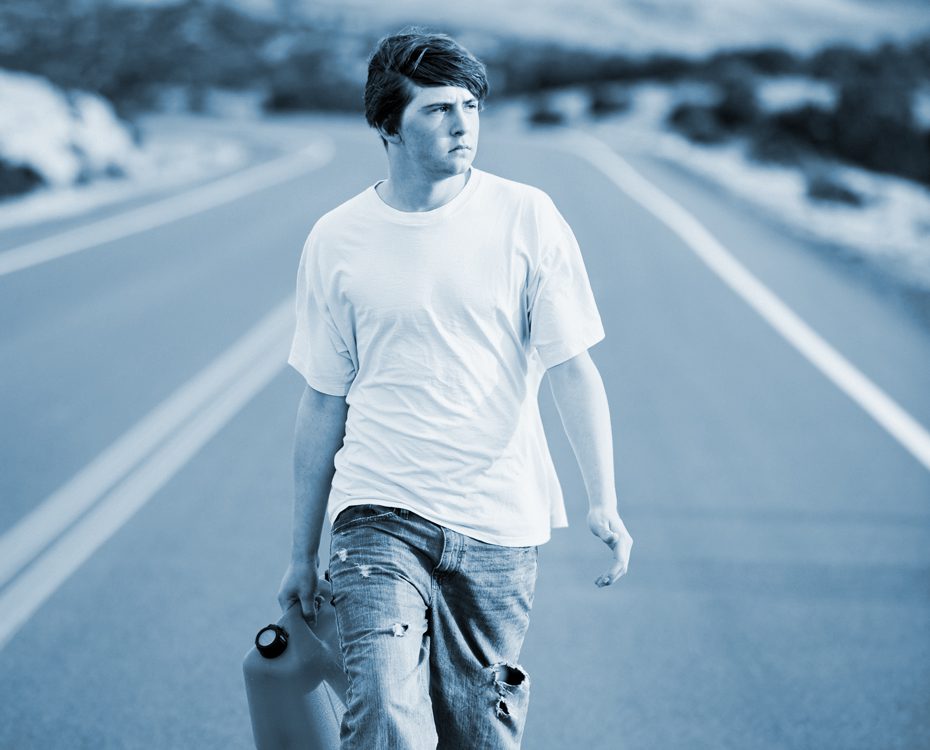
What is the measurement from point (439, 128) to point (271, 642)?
3.97 ft

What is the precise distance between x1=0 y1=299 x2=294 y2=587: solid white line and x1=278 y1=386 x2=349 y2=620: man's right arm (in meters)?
2.36

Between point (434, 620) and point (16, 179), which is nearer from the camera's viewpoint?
point (434, 620)

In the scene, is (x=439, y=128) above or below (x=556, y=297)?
above

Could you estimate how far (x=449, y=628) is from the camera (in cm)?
245

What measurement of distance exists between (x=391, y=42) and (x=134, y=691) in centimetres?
238

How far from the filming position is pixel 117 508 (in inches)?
207

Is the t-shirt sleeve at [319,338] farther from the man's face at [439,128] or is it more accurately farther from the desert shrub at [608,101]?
the desert shrub at [608,101]

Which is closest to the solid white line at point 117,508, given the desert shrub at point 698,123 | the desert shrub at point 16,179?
the desert shrub at point 16,179

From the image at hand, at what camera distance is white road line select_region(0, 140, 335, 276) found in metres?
11.5

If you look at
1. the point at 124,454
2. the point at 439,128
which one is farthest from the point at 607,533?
the point at 124,454

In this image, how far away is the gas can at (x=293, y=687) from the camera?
2498 millimetres

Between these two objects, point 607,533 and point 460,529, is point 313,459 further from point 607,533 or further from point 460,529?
point 607,533

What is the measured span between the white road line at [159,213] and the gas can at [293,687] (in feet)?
29.8

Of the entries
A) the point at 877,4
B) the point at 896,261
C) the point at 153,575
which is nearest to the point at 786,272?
the point at 896,261
